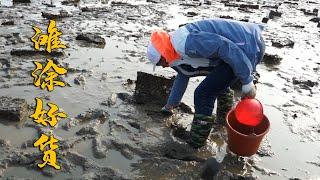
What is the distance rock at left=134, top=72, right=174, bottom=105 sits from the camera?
5.35m

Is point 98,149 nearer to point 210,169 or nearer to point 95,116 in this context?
point 95,116

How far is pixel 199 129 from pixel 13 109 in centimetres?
208

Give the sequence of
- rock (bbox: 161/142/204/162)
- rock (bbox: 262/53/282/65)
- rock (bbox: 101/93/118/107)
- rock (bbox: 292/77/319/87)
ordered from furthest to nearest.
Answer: rock (bbox: 262/53/282/65)
rock (bbox: 292/77/319/87)
rock (bbox: 101/93/118/107)
rock (bbox: 161/142/204/162)

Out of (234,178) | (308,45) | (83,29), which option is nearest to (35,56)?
(83,29)

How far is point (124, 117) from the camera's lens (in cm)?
502

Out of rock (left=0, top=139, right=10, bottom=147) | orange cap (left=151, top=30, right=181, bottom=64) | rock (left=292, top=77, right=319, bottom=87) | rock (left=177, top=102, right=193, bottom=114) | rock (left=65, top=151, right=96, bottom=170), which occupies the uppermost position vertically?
orange cap (left=151, top=30, right=181, bottom=64)

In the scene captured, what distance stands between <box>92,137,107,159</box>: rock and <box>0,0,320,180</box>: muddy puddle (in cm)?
2

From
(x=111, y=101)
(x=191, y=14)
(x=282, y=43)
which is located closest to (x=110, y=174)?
(x=111, y=101)

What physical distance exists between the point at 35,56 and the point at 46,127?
2573mm

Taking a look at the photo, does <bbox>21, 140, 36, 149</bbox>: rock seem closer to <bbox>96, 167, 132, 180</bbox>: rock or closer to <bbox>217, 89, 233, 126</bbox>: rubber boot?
<bbox>96, 167, 132, 180</bbox>: rock

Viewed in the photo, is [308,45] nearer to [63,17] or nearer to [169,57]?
[63,17]

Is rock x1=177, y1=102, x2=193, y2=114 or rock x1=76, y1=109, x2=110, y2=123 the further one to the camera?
rock x1=177, y1=102, x2=193, y2=114

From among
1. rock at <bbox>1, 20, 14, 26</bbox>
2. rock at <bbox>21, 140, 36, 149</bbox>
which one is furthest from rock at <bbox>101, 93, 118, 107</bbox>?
rock at <bbox>1, 20, 14, 26</bbox>

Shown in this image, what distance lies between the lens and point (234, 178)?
12.8 ft
